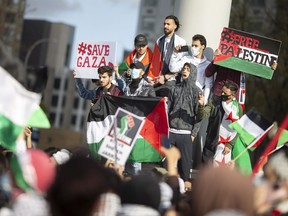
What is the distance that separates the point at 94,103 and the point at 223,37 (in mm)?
2160

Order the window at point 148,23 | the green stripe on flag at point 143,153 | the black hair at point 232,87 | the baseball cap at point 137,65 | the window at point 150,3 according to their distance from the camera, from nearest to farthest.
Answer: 1. the green stripe on flag at point 143,153
2. the baseball cap at point 137,65
3. the black hair at point 232,87
4. the window at point 148,23
5. the window at point 150,3

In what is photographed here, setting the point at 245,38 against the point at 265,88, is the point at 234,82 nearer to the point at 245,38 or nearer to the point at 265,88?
the point at 245,38

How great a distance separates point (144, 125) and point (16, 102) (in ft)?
12.9

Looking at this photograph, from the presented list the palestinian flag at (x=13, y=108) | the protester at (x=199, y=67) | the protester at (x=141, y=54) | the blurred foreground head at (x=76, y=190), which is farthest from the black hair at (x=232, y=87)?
the blurred foreground head at (x=76, y=190)

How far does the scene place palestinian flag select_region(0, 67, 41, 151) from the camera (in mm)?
8477

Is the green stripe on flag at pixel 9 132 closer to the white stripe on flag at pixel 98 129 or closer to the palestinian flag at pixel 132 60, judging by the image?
the white stripe on flag at pixel 98 129

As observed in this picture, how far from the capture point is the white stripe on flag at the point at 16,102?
845cm

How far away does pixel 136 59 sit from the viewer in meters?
14.5

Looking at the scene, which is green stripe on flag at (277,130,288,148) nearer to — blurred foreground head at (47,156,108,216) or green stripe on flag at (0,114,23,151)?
green stripe on flag at (0,114,23,151)

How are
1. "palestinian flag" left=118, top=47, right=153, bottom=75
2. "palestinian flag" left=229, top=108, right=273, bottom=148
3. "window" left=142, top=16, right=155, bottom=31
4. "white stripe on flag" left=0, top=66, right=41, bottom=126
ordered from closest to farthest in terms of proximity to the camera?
"white stripe on flag" left=0, top=66, right=41, bottom=126 < "palestinian flag" left=229, top=108, right=273, bottom=148 < "palestinian flag" left=118, top=47, right=153, bottom=75 < "window" left=142, top=16, right=155, bottom=31

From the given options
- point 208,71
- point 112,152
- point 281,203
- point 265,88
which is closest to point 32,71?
point 208,71

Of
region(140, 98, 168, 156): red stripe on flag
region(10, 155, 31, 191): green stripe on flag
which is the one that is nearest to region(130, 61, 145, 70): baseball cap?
region(140, 98, 168, 156): red stripe on flag

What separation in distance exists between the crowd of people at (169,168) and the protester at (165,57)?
0.04 feet

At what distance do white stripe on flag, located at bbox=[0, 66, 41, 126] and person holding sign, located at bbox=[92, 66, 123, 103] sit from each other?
482 cm
